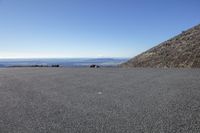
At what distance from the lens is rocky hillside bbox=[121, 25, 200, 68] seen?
992 inches

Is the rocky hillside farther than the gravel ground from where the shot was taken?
Yes

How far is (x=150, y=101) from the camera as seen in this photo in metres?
7.88

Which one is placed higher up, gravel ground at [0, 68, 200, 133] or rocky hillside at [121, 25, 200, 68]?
rocky hillside at [121, 25, 200, 68]

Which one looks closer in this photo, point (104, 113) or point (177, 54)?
point (104, 113)

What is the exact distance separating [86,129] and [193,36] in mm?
29306

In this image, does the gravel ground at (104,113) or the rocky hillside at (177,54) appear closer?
the gravel ground at (104,113)

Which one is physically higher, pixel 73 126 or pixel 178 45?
pixel 178 45

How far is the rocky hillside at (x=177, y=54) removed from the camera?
82.7ft

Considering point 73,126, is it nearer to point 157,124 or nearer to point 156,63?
point 157,124

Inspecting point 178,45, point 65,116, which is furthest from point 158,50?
point 65,116

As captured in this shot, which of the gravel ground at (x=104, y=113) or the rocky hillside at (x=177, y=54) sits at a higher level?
the rocky hillside at (x=177, y=54)

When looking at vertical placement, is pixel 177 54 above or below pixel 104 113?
above

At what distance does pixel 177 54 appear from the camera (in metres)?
28.1

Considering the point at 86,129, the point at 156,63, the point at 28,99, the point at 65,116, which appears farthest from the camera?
the point at 156,63
